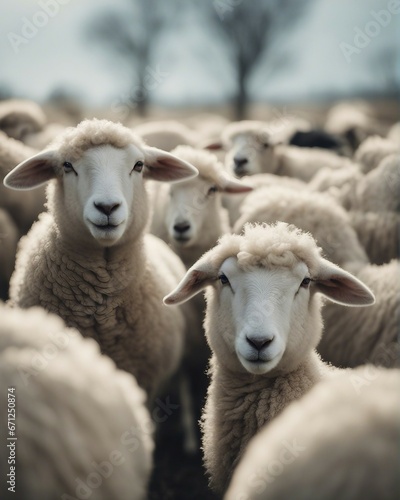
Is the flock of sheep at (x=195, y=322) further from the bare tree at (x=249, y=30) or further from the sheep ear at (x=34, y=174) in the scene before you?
the bare tree at (x=249, y=30)

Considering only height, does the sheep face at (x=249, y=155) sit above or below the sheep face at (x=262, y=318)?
below

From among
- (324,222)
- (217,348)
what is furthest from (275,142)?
(217,348)

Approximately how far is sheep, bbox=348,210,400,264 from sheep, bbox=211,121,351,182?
194 centimetres

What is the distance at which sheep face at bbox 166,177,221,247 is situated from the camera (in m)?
4.58

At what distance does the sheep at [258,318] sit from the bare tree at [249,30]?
17240 mm

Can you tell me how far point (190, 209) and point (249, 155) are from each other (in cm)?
221

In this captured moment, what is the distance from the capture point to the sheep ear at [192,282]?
9.62 feet

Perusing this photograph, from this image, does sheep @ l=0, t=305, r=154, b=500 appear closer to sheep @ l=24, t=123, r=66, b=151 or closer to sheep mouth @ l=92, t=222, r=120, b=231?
sheep mouth @ l=92, t=222, r=120, b=231

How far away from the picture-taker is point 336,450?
1588mm

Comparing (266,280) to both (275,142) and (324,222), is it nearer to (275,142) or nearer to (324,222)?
(324,222)

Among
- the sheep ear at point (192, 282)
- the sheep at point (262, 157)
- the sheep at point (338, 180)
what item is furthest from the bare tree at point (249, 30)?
the sheep ear at point (192, 282)

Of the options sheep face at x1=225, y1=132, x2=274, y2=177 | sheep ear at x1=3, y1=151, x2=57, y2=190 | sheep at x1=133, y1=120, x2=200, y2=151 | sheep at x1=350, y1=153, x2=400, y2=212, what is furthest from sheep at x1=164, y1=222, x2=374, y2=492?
sheep at x1=133, y1=120, x2=200, y2=151

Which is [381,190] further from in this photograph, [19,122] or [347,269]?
[19,122]

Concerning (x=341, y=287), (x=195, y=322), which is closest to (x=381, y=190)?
(x=195, y=322)
